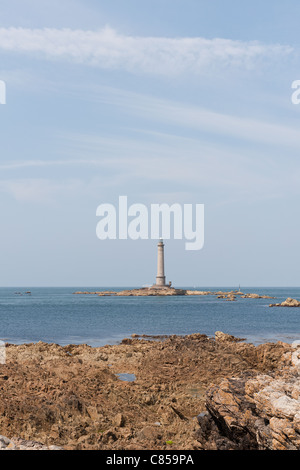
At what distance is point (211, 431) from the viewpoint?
12086 mm

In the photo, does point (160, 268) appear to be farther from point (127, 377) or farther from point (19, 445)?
point (19, 445)

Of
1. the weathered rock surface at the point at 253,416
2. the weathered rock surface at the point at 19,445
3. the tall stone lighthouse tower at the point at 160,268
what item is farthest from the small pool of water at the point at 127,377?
the tall stone lighthouse tower at the point at 160,268

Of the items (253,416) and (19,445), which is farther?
(253,416)

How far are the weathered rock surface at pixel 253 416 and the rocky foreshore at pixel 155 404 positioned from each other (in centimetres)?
2

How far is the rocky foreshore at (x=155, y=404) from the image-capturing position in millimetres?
11047

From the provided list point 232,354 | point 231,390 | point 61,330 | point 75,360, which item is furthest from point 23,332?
point 231,390

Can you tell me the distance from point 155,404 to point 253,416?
18.1 ft

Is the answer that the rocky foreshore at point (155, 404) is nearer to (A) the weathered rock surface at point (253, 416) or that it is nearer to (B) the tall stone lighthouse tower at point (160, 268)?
(A) the weathered rock surface at point (253, 416)

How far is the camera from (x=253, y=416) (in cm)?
1117

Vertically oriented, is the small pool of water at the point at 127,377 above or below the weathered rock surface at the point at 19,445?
below

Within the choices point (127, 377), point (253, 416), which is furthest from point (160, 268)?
point (253, 416)

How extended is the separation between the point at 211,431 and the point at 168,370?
842 cm

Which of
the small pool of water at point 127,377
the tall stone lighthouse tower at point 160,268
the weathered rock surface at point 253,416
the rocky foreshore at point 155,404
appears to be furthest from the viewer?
the tall stone lighthouse tower at point 160,268
